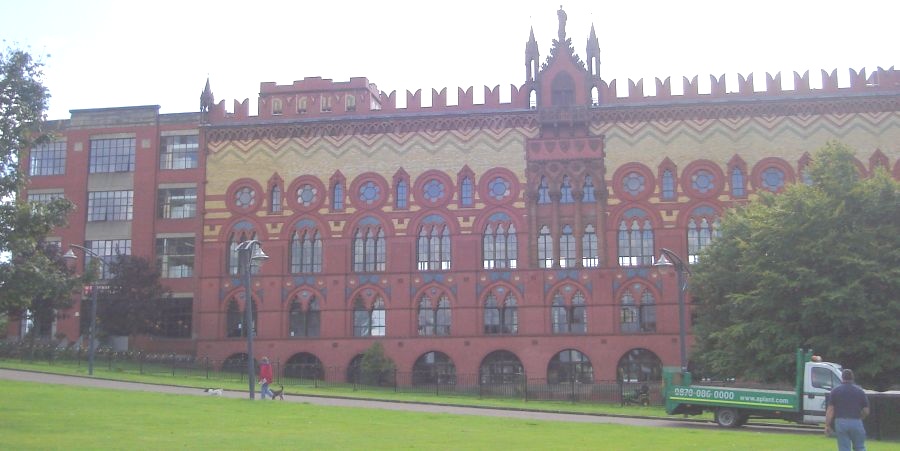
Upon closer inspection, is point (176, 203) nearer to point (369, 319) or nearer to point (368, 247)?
point (368, 247)

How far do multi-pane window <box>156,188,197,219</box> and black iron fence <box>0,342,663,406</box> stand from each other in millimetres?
8983

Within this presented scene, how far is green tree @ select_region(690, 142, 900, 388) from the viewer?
37750 mm

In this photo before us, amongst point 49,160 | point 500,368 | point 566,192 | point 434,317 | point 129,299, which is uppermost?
point 49,160

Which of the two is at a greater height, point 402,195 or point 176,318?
point 402,195

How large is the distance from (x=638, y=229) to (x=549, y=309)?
22.4 ft

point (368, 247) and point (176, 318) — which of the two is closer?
point (368, 247)

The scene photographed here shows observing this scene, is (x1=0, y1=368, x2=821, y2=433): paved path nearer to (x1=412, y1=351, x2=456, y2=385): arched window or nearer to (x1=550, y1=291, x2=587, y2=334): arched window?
(x1=412, y1=351, x2=456, y2=385): arched window

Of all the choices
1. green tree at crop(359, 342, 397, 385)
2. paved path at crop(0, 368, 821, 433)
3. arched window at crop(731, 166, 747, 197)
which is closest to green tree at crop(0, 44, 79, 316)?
paved path at crop(0, 368, 821, 433)

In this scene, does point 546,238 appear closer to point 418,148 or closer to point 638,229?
point 638,229

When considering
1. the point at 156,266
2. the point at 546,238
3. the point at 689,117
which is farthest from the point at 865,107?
the point at 156,266

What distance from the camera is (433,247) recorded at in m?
58.7

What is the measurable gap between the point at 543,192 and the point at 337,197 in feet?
40.6

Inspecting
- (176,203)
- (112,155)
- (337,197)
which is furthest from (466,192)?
(112,155)

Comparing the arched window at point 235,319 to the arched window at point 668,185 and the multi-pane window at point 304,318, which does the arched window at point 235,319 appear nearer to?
the multi-pane window at point 304,318
